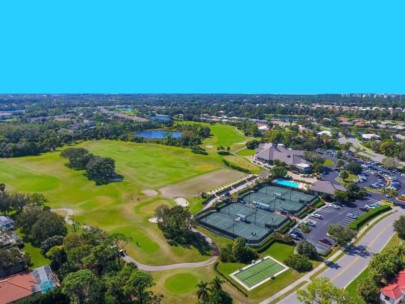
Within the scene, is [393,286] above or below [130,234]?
above

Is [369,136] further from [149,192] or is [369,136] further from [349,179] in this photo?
[149,192]

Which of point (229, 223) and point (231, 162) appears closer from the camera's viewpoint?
point (229, 223)

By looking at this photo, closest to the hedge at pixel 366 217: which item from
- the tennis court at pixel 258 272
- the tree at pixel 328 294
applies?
the tennis court at pixel 258 272

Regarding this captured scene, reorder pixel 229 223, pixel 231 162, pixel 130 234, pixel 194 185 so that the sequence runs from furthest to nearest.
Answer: pixel 231 162 → pixel 194 185 → pixel 229 223 → pixel 130 234

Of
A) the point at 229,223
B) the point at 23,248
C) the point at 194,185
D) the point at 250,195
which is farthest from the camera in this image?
the point at 194,185

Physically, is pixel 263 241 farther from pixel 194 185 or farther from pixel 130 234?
pixel 194 185

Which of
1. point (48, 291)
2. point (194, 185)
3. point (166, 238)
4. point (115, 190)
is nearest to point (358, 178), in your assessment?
point (194, 185)
